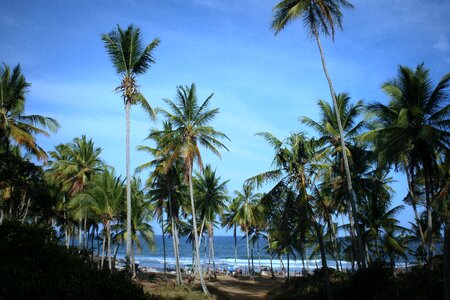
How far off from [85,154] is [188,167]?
16745 millimetres

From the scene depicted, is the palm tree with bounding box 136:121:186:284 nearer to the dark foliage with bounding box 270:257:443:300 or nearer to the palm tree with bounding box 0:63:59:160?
the palm tree with bounding box 0:63:59:160

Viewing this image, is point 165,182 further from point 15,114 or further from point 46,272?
point 46,272

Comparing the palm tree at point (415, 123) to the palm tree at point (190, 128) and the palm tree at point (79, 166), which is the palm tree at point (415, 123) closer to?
the palm tree at point (190, 128)

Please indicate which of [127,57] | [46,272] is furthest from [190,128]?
[46,272]

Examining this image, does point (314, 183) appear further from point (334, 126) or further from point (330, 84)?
point (334, 126)

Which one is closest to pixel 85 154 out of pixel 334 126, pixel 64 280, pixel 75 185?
pixel 75 185

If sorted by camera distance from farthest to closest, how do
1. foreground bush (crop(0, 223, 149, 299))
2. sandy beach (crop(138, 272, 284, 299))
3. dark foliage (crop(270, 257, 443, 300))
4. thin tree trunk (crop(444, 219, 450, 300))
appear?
sandy beach (crop(138, 272, 284, 299))
dark foliage (crop(270, 257, 443, 300))
foreground bush (crop(0, 223, 149, 299))
thin tree trunk (crop(444, 219, 450, 300))

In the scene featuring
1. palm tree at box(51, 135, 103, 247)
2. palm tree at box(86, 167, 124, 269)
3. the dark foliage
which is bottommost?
the dark foliage

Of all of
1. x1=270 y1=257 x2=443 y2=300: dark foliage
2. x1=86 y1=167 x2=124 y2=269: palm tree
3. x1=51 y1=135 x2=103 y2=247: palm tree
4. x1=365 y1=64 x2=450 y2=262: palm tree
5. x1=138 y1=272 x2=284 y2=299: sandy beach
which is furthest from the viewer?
x1=51 y1=135 x2=103 y2=247: palm tree

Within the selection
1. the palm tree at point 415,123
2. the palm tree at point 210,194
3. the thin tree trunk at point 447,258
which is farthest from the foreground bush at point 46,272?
the palm tree at point 210,194

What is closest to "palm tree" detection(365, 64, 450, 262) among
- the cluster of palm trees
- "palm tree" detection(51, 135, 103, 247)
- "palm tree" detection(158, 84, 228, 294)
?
the cluster of palm trees

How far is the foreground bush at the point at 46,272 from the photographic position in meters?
5.49

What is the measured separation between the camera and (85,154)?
3372 centimetres

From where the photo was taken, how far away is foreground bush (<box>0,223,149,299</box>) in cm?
549
